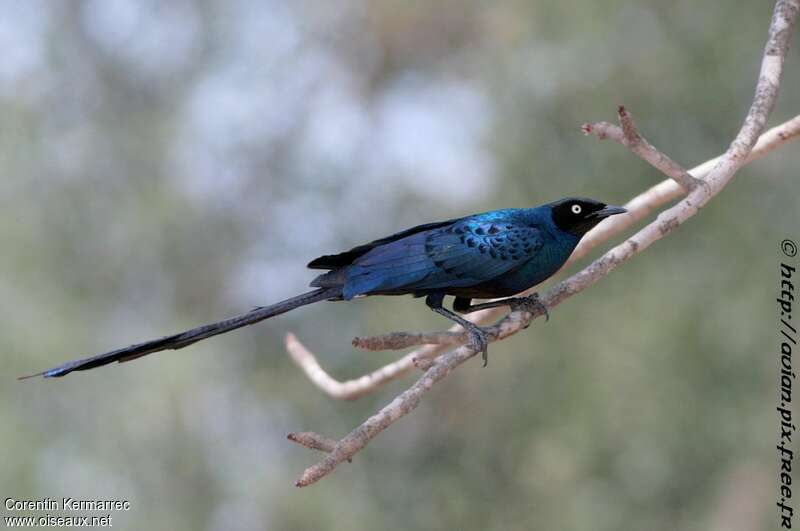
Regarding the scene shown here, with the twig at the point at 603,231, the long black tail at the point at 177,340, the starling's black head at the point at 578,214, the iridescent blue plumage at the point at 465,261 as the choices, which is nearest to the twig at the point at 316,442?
the long black tail at the point at 177,340

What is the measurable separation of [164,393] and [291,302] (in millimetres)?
8408

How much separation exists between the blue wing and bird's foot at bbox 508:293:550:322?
0.52 feet

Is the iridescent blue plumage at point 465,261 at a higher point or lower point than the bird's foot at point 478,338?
higher

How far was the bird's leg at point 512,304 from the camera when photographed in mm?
4549

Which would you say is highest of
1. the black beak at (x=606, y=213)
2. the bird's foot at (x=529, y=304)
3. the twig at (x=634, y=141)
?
the black beak at (x=606, y=213)

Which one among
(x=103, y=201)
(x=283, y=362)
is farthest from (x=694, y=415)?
(x=103, y=201)

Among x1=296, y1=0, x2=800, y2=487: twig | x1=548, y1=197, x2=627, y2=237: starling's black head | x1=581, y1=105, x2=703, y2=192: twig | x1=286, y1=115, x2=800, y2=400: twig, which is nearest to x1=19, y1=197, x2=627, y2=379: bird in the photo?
x1=548, y1=197, x2=627, y2=237: starling's black head

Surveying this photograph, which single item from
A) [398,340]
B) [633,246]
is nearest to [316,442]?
[398,340]

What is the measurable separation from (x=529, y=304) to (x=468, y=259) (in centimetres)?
34

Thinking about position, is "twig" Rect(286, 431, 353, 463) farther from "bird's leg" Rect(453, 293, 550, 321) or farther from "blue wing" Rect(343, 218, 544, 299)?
"bird's leg" Rect(453, 293, 550, 321)

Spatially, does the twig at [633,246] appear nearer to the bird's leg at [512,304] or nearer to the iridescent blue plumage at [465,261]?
the bird's leg at [512,304]

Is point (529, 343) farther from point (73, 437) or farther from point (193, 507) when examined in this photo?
point (73, 437)

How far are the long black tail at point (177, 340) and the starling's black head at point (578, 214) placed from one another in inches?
51.4

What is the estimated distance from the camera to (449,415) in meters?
14.1
